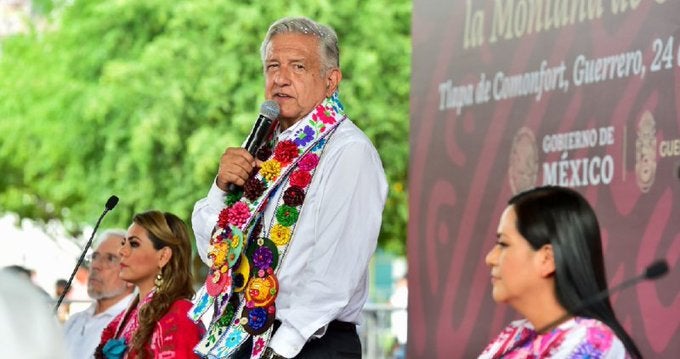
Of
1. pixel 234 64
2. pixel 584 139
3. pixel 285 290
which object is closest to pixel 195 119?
pixel 234 64

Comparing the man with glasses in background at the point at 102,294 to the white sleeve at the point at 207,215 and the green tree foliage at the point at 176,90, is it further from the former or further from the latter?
the green tree foliage at the point at 176,90

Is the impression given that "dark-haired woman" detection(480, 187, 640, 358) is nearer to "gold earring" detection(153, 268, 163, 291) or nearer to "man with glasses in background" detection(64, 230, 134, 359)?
"gold earring" detection(153, 268, 163, 291)

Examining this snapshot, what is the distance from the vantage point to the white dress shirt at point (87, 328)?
26.7ft

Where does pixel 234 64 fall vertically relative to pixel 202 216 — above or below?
above

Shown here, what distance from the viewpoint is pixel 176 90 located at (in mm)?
19141

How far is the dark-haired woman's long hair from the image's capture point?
401 centimetres

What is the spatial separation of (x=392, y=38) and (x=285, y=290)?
15.7 metres

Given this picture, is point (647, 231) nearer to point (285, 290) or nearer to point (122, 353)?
point (285, 290)

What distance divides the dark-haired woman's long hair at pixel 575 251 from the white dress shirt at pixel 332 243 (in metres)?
1.13

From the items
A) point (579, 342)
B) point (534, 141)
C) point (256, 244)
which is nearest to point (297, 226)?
point (256, 244)

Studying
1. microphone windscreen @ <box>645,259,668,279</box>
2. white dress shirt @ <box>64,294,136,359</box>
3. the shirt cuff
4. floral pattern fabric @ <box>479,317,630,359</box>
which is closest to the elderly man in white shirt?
the shirt cuff

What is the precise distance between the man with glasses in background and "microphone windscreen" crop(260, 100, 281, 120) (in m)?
3.22

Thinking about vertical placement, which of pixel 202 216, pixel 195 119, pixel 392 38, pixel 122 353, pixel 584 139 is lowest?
pixel 122 353

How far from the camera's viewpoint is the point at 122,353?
23.1 feet
